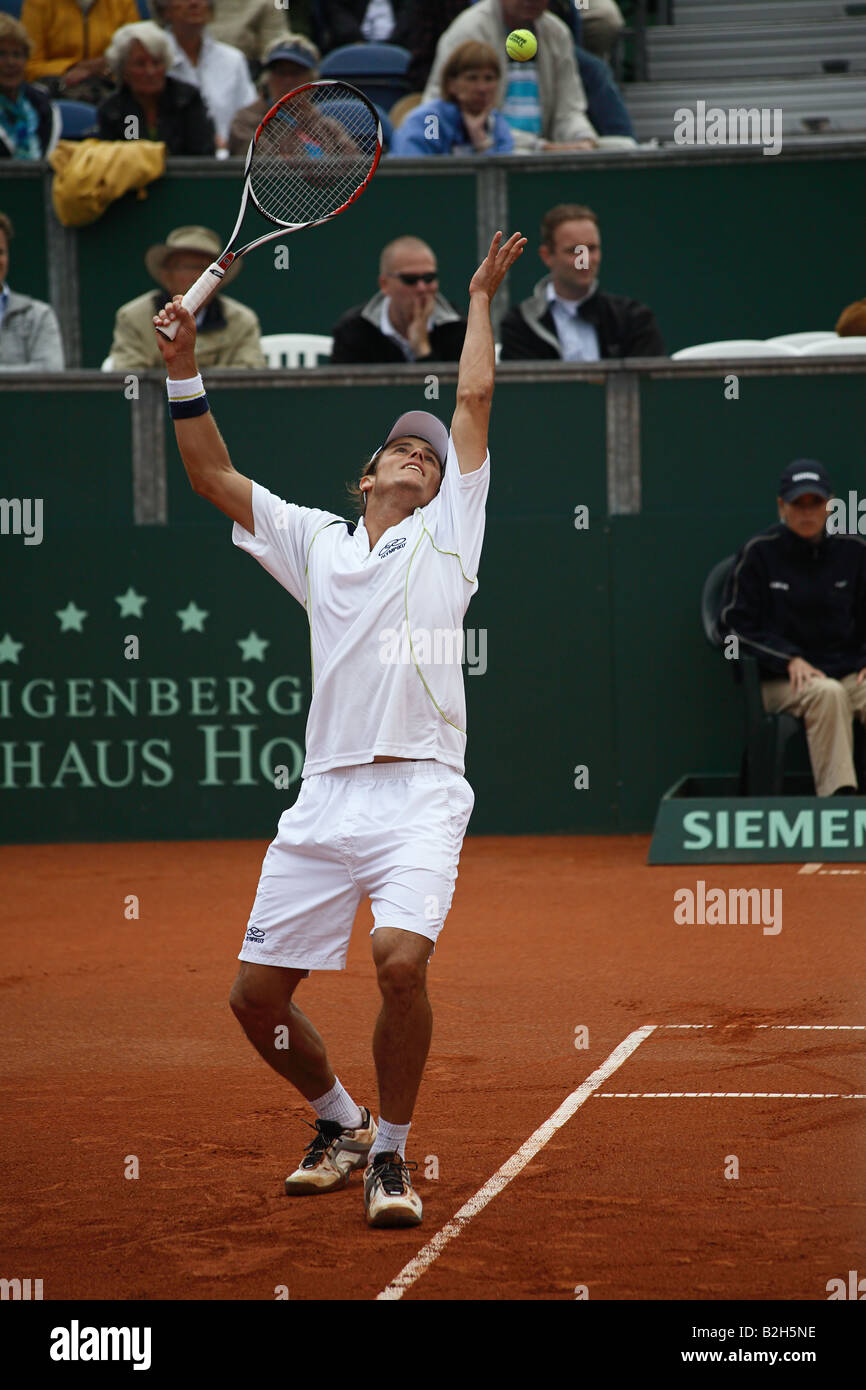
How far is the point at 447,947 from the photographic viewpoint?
7.22 metres

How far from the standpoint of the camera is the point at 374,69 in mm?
12594

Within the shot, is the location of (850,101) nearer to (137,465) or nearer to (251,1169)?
(137,465)

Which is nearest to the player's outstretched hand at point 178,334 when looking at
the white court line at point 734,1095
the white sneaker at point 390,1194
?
the white sneaker at point 390,1194

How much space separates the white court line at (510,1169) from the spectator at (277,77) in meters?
7.49

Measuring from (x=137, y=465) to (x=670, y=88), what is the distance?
7.82m

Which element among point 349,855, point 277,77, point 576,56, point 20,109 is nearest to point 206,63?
point 277,77

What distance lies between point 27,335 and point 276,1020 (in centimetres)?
717

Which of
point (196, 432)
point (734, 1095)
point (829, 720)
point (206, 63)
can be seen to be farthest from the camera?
point (206, 63)

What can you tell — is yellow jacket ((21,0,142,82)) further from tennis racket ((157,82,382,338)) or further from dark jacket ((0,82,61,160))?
tennis racket ((157,82,382,338))

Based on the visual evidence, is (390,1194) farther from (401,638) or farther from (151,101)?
(151,101)

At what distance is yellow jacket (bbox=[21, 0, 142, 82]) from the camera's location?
12961 mm

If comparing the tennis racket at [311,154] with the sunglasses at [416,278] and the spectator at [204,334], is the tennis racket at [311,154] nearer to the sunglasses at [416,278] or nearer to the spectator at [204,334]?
the sunglasses at [416,278]

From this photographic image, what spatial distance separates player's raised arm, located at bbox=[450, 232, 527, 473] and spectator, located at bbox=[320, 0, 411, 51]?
32.3 ft

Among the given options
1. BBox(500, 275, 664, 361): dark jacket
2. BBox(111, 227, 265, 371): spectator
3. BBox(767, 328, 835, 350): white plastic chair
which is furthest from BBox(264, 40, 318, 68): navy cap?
BBox(767, 328, 835, 350): white plastic chair
